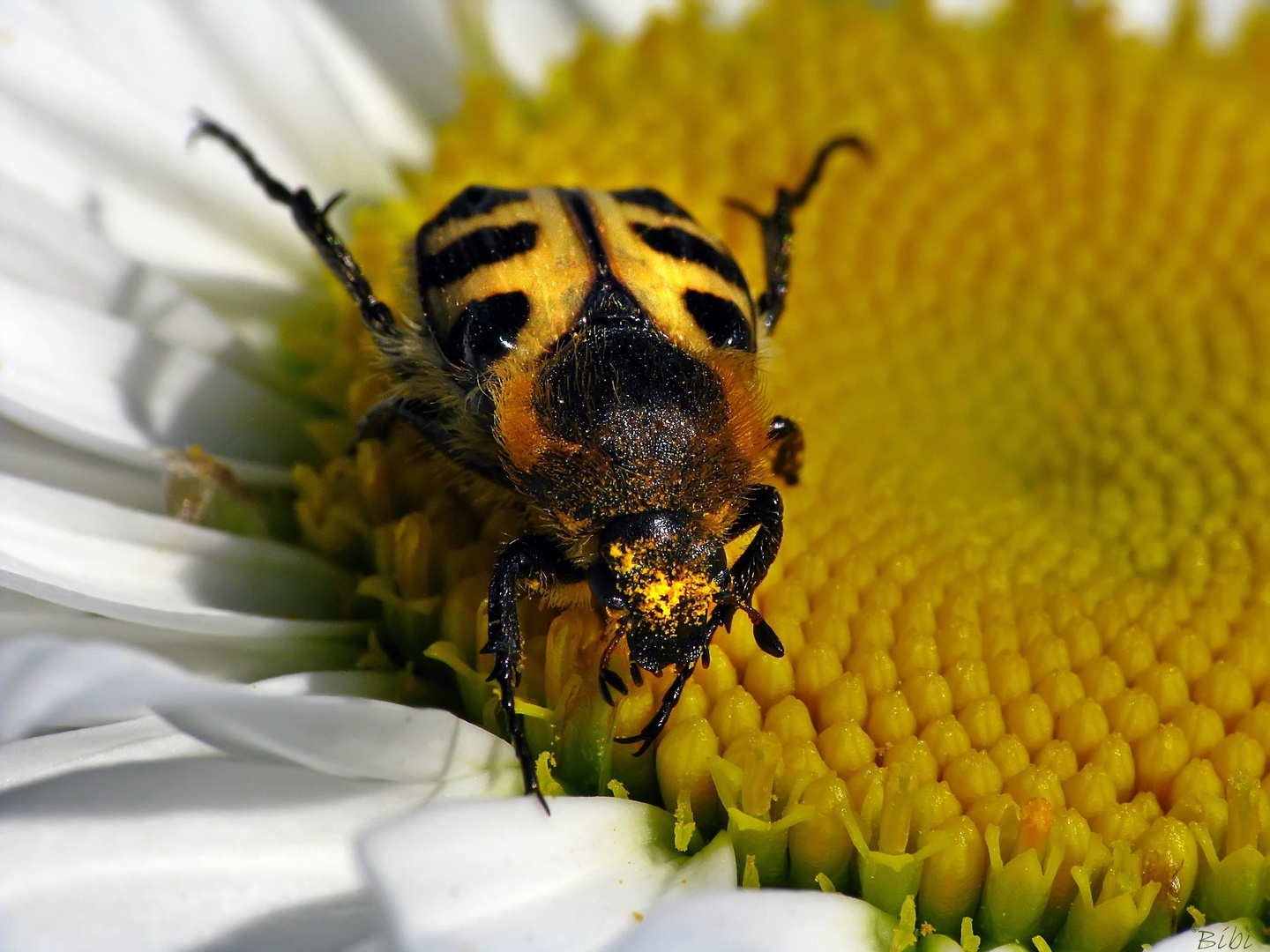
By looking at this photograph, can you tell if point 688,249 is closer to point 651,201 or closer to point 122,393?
point 651,201

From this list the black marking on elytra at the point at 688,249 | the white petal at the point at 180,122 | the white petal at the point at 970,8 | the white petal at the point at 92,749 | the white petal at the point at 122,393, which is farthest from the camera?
the white petal at the point at 970,8

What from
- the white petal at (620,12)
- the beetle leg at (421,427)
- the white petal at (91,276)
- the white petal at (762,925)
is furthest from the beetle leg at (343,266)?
the white petal at (620,12)

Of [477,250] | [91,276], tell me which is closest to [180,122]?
[91,276]

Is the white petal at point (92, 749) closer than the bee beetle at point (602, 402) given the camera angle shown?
No

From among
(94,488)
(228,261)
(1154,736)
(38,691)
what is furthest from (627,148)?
(38,691)

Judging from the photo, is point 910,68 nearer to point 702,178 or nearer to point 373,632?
point 702,178

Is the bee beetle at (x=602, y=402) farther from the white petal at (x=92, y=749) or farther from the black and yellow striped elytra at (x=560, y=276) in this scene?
the white petal at (x=92, y=749)

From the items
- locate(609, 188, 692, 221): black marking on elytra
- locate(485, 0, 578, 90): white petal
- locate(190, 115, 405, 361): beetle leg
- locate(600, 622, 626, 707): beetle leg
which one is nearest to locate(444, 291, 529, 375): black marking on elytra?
locate(190, 115, 405, 361): beetle leg
